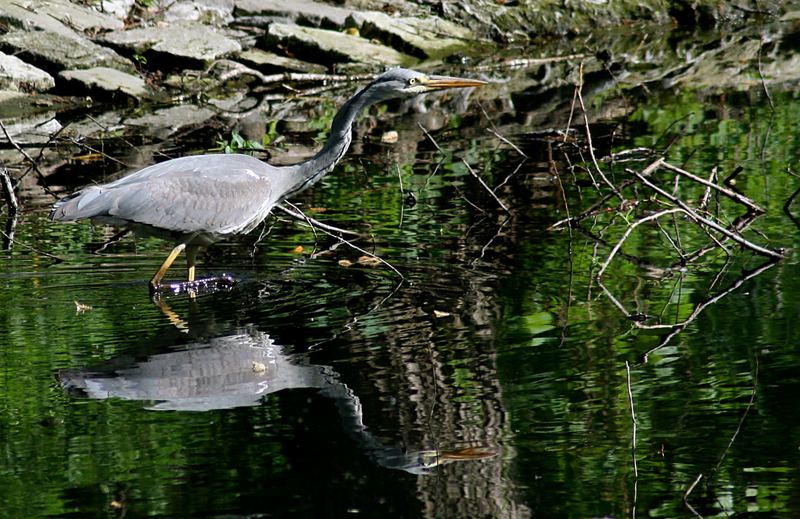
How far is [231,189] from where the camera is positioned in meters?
8.32

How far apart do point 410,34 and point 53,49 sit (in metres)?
6.27

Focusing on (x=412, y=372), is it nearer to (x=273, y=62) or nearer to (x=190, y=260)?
(x=190, y=260)

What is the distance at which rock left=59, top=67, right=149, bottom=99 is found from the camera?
54.7ft

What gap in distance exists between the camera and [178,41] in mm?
18125

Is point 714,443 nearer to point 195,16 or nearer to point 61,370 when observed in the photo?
point 61,370

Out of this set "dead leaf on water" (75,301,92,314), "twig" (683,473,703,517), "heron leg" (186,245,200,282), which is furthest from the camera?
"heron leg" (186,245,200,282)

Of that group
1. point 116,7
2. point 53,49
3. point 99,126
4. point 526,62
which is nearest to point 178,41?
point 53,49

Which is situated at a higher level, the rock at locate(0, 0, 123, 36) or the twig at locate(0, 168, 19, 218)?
the rock at locate(0, 0, 123, 36)

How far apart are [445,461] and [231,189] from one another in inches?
152

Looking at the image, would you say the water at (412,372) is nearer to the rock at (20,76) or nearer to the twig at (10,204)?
the twig at (10,204)

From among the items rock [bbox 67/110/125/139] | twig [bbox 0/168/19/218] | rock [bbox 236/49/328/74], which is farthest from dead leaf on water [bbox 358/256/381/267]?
rock [bbox 236/49/328/74]

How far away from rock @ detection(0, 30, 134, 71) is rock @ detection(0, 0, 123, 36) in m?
0.20

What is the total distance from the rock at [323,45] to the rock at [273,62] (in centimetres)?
20

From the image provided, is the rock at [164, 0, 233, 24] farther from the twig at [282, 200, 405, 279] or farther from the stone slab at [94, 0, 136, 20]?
the twig at [282, 200, 405, 279]
